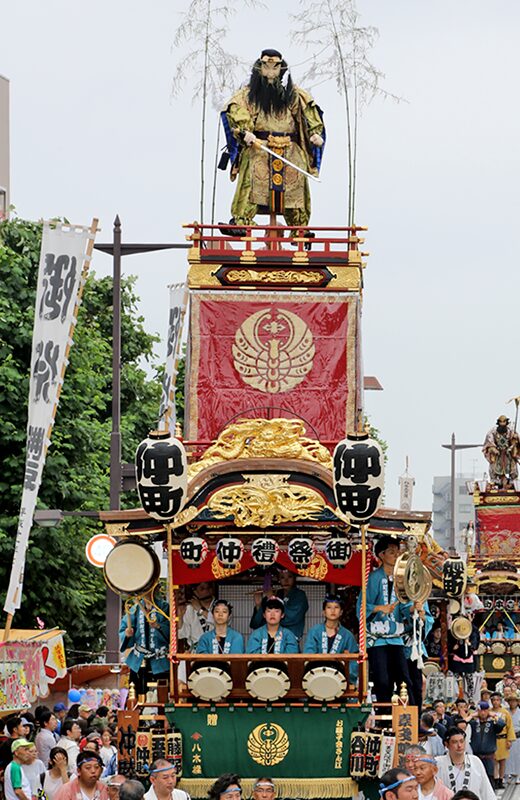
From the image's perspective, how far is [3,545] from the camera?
3123cm

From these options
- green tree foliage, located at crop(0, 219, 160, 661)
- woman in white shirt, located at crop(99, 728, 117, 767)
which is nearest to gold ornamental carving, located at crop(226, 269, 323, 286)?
woman in white shirt, located at crop(99, 728, 117, 767)

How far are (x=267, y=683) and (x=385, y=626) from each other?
6.87 ft

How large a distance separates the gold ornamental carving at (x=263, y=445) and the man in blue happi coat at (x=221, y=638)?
1.34 meters

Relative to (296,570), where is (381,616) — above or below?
below

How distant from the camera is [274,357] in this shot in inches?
903

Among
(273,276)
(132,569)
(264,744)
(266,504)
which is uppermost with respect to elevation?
(273,276)

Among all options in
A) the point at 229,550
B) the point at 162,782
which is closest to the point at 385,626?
the point at 229,550

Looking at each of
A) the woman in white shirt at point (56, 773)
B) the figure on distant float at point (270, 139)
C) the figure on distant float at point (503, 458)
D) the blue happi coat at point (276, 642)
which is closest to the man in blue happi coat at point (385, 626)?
the blue happi coat at point (276, 642)

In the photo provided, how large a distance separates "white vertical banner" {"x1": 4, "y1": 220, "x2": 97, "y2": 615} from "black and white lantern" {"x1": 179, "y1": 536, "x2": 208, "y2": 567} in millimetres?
4799

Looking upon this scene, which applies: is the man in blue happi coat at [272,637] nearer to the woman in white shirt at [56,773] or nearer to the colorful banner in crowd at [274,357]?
the woman in white shirt at [56,773]

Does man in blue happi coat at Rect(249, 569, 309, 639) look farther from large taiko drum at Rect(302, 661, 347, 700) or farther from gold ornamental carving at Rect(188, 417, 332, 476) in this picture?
gold ornamental carving at Rect(188, 417, 332, 476)

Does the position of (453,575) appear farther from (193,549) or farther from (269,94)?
(193,549)

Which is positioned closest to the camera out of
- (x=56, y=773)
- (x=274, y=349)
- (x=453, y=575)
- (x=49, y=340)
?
(x=56, y=773)

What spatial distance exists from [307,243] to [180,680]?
6.90 metres
